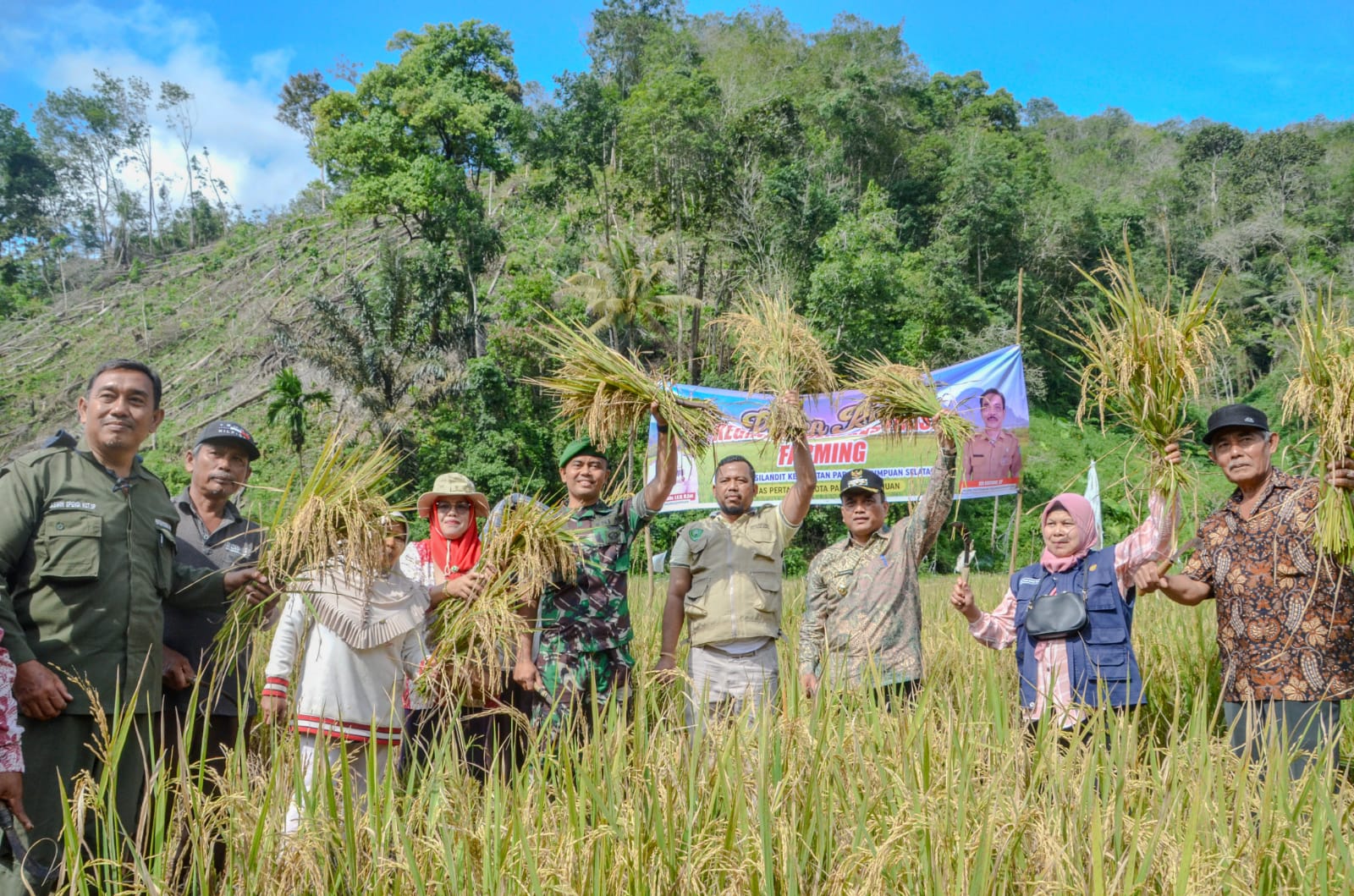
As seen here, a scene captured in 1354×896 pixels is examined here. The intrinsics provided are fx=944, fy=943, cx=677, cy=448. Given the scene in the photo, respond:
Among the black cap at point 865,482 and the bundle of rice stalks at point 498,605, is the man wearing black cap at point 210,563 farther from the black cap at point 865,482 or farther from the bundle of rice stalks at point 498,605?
the black cap at point 865,482

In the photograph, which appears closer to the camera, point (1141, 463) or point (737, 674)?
point (1141, 463)

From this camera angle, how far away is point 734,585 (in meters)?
3.71

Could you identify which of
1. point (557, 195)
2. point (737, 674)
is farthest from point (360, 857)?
point (557, 195)

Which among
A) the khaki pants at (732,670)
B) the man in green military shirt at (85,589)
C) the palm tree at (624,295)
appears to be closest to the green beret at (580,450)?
the khaki pants at (732,670)

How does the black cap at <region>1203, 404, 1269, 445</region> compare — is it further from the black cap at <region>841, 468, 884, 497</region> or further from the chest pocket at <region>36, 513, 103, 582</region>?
the chest pocket at <region>36, 513, 103, 582</region>

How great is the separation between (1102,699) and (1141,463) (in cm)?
78

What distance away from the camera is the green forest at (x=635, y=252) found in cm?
2252

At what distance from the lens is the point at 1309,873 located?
1.92 m

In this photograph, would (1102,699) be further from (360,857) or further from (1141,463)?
(360,857)

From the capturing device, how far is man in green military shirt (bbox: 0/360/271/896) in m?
2.36

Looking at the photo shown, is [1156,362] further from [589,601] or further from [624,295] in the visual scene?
[624,295]

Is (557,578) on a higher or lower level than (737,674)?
higher

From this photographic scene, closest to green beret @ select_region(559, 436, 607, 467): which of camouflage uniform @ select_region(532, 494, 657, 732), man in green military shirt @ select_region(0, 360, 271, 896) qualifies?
camouflage uniform @ select_region(532, 494, 657, 732)

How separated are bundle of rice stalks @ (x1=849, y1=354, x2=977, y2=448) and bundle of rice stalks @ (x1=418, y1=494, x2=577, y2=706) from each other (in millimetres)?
1470
